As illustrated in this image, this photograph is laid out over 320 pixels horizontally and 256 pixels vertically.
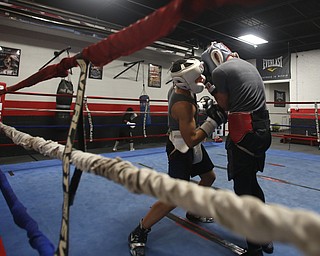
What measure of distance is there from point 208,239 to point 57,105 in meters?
3.93

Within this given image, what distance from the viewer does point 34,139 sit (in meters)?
0.91

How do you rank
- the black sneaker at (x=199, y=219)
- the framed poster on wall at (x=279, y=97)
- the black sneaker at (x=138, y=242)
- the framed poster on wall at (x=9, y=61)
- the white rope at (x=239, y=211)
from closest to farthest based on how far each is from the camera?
the white rope at (x=239, y=211)
the black sneaker at (x=138, y=242)
the black sneaker at (x=199, y=219)
the framed poster on wall at (x=9, y=61)
the framed poster on wall at (x=279, y=97)

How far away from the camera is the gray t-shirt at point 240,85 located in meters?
1.32

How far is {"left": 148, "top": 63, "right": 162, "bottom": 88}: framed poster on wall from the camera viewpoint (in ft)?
21.3

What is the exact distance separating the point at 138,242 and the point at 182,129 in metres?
0.69

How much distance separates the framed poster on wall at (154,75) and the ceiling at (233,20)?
3.00 feet

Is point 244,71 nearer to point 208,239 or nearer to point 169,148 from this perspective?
point 169,148

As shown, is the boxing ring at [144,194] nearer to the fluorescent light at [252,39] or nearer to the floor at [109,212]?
the floor at [109,212]

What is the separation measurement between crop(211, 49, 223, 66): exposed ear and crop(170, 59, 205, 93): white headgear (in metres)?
0.13

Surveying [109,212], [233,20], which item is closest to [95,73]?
[233,20]

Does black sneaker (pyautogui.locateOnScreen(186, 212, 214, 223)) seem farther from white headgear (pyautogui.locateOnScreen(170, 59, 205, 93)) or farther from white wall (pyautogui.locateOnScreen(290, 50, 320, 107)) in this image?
white wall (pyautogui.locateOnScreen(290, 50, 320, 107))

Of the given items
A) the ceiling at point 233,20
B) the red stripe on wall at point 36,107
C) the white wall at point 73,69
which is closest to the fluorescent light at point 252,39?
the ceiling at point 233,20

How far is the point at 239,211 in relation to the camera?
289mm

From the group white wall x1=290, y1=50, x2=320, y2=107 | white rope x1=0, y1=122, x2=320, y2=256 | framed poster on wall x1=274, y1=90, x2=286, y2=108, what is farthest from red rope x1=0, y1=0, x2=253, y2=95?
framed poster on wall x1=274, y1=90, x2=286, y2=108
